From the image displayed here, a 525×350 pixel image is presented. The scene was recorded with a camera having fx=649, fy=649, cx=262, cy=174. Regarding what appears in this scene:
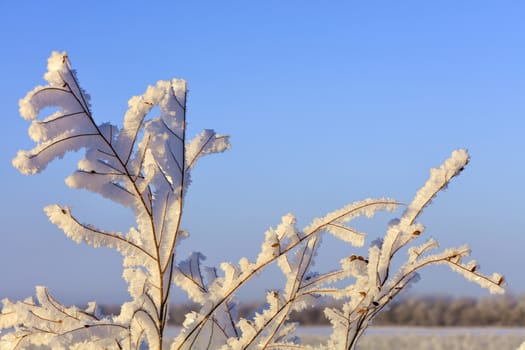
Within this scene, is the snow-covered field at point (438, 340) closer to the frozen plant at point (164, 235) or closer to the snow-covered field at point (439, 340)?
the snow-covered field at point (439, 340)

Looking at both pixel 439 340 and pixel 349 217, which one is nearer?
pixel 349 217

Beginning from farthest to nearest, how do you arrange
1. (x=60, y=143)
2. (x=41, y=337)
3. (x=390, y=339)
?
1. (x=390, y=339)
2. (x=41, y=337)
3. (x=60, y=143)

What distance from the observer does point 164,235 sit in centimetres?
121

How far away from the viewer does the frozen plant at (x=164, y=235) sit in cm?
115

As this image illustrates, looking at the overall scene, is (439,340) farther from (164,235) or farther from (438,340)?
(164,235)

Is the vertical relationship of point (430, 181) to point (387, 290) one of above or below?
above

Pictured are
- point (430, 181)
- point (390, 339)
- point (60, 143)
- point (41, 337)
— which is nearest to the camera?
point (60, 143)

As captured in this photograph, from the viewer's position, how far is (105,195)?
1188 mm

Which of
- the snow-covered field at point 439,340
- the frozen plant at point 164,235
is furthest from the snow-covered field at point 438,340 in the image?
the frozen plant at point 164,235

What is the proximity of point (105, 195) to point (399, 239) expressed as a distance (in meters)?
0.59

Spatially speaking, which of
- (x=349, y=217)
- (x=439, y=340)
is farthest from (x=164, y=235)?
(x=439, y=340)

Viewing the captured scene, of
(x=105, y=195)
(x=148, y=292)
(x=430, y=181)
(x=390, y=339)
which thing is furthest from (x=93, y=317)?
(x=390, y=339)

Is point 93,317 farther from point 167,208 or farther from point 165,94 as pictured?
point 165,94

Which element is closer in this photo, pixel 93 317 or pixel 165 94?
pixel 165 94
